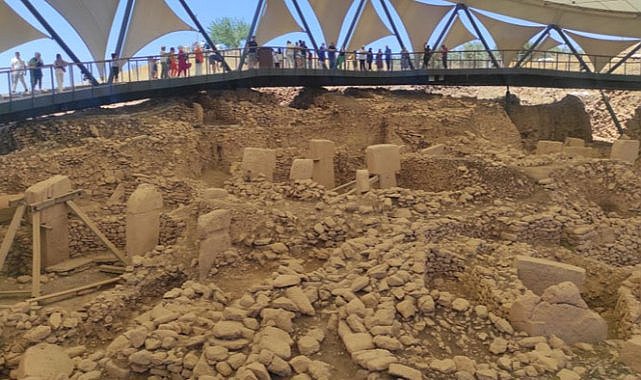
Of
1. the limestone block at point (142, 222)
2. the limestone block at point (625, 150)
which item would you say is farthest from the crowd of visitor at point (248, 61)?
the limestone block at point (625, 150)

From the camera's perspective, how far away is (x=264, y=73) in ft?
68.8

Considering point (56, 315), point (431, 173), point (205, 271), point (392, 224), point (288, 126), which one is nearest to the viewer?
point (56, 315)

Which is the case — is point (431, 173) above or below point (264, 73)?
below

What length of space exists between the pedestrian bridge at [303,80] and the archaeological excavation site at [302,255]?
0.59m

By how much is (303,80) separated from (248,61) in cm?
306

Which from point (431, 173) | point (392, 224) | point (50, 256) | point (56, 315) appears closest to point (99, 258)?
point (50, 256)

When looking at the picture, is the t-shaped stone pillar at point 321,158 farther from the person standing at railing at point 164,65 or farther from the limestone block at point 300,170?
the person standing at railing at point 164,65

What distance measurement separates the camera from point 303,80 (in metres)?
23.2

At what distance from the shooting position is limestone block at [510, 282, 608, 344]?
7.41 m

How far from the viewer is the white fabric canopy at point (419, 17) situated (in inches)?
1109

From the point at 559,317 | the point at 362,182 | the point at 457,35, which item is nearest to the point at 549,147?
the point at 362,182

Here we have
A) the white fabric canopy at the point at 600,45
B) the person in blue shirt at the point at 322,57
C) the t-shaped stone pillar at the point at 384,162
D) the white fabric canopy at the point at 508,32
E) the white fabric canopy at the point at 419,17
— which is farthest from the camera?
the white fabric canopy at the point at 508,32

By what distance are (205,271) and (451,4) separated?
23275 mm

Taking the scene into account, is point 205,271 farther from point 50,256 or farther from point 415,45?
point 415,45
